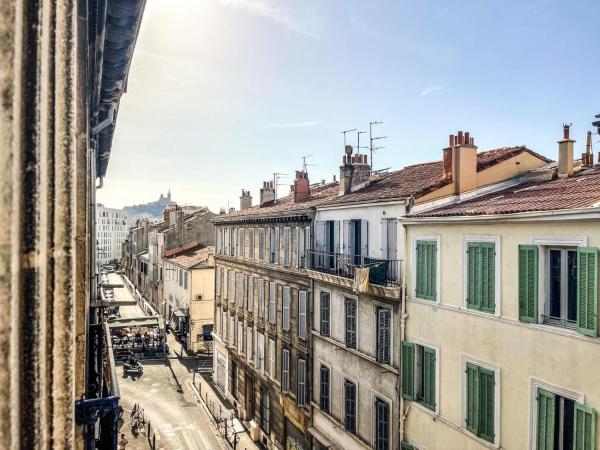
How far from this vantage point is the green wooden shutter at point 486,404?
12.2 m

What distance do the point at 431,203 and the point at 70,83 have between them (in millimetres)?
14126

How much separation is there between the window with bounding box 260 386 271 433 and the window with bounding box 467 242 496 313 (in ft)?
54.2

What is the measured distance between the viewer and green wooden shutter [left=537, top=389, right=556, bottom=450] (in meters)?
10.6

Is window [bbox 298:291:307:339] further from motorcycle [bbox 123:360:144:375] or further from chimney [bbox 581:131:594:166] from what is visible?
motorcycle [bbox 123:360:144:375]

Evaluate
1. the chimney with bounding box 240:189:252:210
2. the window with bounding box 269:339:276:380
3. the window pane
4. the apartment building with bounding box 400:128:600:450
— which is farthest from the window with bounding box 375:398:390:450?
the chimney with bounding box 240:189:252:210

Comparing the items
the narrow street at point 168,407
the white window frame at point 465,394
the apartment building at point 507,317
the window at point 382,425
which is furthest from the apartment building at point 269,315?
the white window frame at point 465,394

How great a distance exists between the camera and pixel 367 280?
16094 millimetres

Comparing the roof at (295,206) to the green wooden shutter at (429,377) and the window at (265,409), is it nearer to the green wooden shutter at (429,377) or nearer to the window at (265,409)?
the green wooden shutter at (429,377)

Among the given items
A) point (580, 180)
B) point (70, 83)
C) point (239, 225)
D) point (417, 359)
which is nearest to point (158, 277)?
point (239, 225)

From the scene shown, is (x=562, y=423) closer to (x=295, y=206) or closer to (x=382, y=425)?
(x=382, y=425)

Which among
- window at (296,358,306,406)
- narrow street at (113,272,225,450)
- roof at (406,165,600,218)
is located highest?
roof at (406,165,600,218)

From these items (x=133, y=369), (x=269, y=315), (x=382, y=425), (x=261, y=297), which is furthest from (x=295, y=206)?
(x=133, y=369)

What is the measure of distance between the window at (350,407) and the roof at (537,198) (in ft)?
24.4

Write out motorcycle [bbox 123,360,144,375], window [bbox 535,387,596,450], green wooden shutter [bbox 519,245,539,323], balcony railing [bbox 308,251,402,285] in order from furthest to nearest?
1. motorcycle [bbox 123,360,144,375]
2. balcony railing [bbox 308,251,402,285]
3. green wooden shutter [bbox 519,245,539,323]
4. window [bbox 535,387,596,450]
